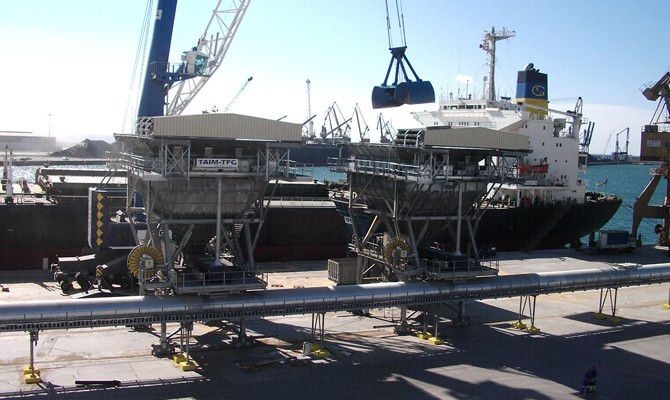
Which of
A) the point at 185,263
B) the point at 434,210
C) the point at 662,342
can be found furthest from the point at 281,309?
the point at 662,342

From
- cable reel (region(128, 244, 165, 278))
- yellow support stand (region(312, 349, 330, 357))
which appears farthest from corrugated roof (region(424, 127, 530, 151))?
cable reel (region(128, 244, 165, 278))

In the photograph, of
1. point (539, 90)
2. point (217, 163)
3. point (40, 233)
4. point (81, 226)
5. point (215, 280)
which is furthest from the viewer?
point (539, 90)

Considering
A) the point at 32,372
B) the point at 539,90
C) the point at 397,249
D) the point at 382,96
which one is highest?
the point at 539,90

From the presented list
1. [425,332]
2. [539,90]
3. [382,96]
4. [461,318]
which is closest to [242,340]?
[425,332]

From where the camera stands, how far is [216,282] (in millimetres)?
29344

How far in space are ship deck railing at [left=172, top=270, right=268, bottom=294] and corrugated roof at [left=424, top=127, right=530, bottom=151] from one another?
1095 centimetres

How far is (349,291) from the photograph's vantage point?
3067cm

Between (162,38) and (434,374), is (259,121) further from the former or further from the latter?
(162,38)

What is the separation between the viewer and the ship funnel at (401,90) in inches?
1660

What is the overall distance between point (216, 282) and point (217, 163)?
5188 mm

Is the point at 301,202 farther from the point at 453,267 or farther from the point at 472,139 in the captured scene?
the point at 472,139

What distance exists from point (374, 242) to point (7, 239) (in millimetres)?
25396

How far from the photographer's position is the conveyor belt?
25.6 m

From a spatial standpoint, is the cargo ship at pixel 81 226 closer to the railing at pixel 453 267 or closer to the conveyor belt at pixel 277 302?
the railing at pixel 453 267
